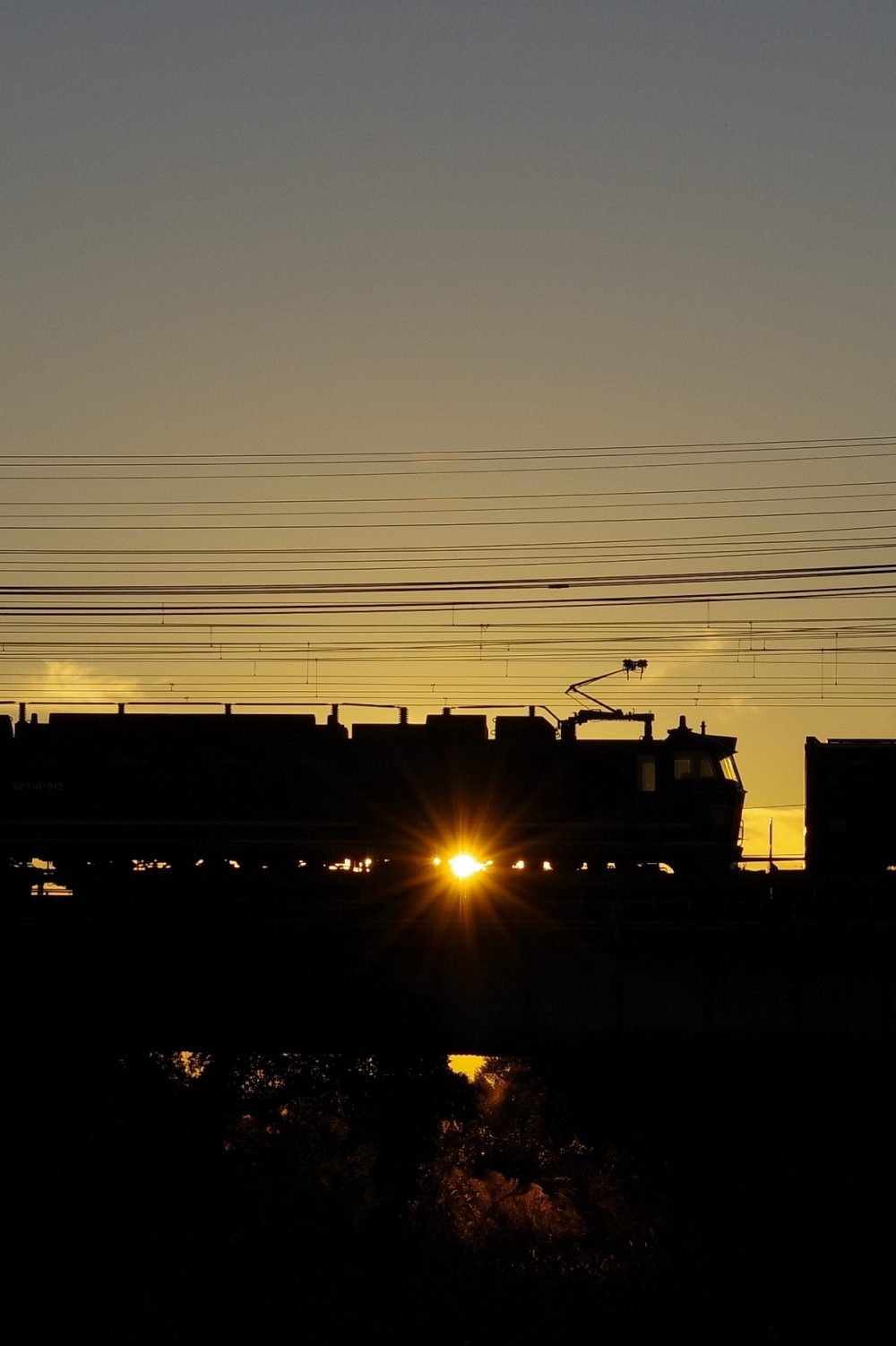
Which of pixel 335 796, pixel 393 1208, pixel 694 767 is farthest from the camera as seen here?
pixel 393 1208

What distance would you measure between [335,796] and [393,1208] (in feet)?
55.4

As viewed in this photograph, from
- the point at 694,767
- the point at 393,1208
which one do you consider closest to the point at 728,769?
the point at 694,767

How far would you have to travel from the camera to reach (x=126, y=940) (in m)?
41.5

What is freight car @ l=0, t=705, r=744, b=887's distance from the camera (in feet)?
135

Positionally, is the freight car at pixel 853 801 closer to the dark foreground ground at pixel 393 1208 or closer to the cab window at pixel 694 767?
the cab window at pixel 694 767

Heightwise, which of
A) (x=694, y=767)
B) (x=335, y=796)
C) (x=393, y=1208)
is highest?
(x=694, y=767)

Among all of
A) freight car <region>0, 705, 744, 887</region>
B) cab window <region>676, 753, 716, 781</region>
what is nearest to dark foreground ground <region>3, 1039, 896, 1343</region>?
freight car <region>0, 705, 744, 887</region>

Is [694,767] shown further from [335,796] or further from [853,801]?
[335,796]

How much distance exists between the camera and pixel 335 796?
41125mm

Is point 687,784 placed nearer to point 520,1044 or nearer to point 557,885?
point 557,885

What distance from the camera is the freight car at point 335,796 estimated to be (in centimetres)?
4100

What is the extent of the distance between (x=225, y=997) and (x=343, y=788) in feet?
22.5

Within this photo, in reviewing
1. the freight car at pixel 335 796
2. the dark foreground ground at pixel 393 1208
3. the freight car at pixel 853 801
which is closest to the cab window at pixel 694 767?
the freight car at pixel 335 796

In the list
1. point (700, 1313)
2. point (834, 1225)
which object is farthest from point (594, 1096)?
point (700, 1313)
